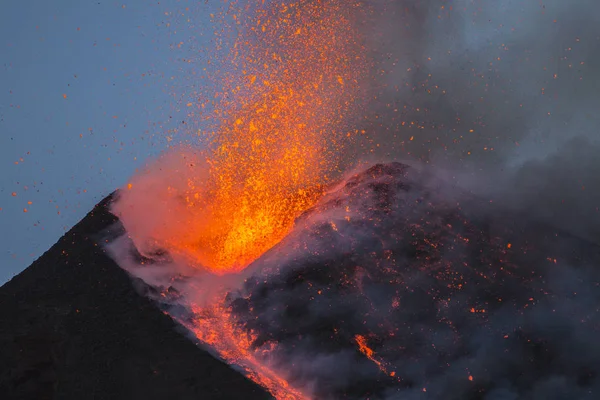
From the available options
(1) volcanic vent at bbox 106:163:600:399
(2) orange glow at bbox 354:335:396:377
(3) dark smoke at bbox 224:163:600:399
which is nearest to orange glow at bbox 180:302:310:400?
(1) volcanic vent at bbox 106:163:600:399

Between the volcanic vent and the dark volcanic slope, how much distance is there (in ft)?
1.46

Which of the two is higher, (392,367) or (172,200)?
(172,200)

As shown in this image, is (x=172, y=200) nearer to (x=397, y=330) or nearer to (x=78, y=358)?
(x=78, y=358)

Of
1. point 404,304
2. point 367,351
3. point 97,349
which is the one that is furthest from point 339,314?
point 97,349

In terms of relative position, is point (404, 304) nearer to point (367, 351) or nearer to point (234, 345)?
point (367, 351)

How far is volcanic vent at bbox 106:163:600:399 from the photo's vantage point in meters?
9.94

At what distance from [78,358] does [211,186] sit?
21.6 feet

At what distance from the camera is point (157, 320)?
999 centimetres

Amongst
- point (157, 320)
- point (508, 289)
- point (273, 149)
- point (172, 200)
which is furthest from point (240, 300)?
point (273, 149)

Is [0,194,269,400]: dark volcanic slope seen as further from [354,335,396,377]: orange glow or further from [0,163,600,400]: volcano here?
[354,335,396,377]: orange glow

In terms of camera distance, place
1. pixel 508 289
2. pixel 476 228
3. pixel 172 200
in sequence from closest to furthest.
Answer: pixel 508 289 → pixel 476 228 → pixel 172 200

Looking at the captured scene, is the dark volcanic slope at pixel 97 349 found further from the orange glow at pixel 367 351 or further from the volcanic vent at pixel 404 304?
the orange glow at pixel 367 351

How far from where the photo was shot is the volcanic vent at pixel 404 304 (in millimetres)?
9938

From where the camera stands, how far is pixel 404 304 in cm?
1127
